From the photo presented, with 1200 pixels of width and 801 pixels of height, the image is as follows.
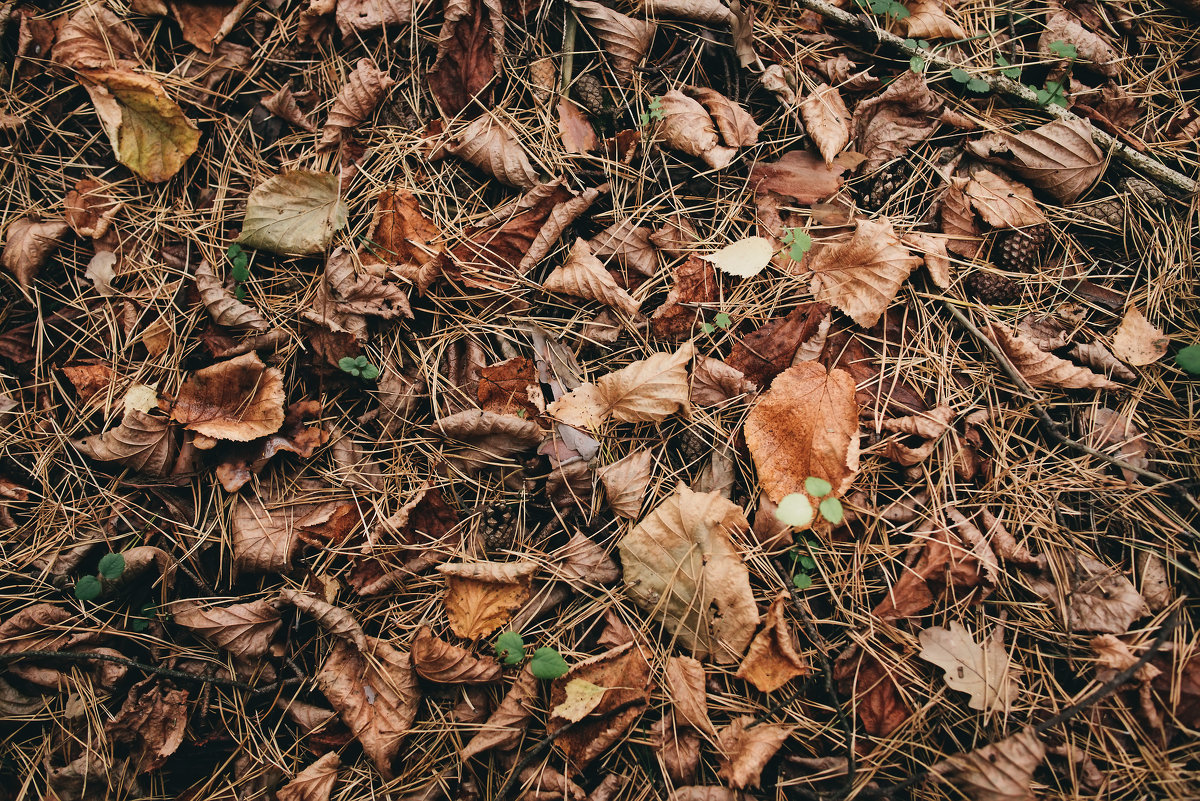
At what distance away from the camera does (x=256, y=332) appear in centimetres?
200

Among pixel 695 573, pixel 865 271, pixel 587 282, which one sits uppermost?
pixel 865 271

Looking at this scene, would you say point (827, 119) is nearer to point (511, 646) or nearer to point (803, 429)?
point (803, 429)

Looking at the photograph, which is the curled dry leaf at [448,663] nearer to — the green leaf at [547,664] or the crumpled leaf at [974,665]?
the green leaf at [547,664]

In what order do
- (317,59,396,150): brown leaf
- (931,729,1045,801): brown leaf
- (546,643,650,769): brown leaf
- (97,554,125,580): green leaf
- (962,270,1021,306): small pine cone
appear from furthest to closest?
(317,59,396,150): brown leaf, (962,270,1021,306): small pine cone, (97,554,125,580): green leaf, (546,643,650,769): brown leaf, (931,729,1045,801): brown leaf

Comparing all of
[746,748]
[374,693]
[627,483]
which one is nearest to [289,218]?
[627,483]

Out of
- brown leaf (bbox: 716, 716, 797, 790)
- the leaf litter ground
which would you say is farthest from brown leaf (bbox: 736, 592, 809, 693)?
brown leaf (bbox: 716, 716, 797, 790)

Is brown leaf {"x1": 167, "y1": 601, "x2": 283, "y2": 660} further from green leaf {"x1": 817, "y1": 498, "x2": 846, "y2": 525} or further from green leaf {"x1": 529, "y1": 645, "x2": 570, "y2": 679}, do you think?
green leaf {"x1": 817, "y1": 498, "x2": 846, "y2": 525}

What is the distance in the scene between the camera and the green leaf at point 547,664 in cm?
170

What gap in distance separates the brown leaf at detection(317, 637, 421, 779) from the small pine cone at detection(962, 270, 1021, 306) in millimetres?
2184

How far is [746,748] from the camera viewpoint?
1679 mm

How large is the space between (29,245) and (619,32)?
217 cm

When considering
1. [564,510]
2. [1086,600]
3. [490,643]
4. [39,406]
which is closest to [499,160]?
[564,510]

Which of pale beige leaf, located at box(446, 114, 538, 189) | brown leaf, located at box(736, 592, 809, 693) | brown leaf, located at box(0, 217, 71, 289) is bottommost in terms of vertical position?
brown leaf, located at box(736, 592, 809, 693)

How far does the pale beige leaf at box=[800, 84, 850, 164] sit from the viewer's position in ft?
6.54
